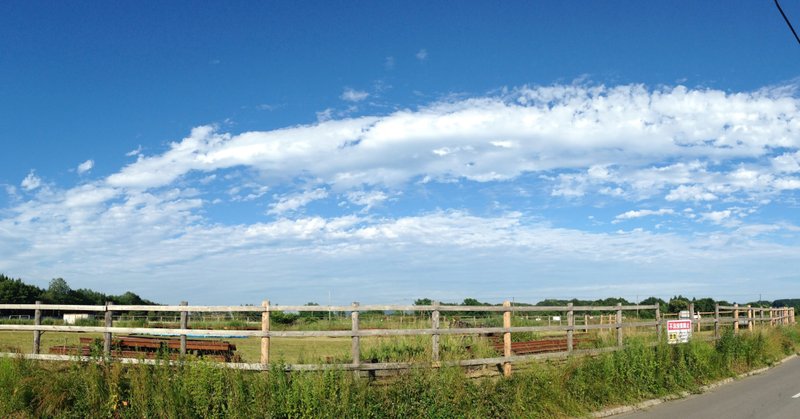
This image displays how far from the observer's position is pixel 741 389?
15.5 metres

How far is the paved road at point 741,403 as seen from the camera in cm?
1180

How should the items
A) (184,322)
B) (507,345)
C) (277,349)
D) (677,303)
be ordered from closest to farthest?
(184,322) < (507,345) < (277,349) < (677,303)

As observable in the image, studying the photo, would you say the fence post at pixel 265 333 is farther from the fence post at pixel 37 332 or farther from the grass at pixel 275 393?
the fence post at pixel 37 332

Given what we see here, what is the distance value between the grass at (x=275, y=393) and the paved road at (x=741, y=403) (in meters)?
1.25

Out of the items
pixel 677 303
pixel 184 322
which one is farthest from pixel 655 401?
A: pixel 677 303

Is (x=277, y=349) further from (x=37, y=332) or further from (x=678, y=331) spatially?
(x=678, y=331)

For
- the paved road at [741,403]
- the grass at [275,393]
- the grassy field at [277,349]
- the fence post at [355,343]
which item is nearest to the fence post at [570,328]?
the grass at [275,393]

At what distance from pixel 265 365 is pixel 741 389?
38.3ft

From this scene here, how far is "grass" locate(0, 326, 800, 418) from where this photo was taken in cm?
945

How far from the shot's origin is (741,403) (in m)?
13.2

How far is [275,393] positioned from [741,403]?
31.6 feet

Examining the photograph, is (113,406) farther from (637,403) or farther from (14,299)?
(14,299)


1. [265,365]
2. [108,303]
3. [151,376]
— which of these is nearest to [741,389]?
[265,365]

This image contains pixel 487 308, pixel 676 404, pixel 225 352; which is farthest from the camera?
pixel 225 352
